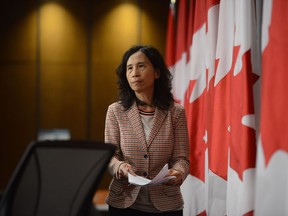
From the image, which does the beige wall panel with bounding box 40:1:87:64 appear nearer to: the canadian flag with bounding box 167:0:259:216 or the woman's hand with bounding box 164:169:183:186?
the canadian flag with bounding box 167:0:259:216

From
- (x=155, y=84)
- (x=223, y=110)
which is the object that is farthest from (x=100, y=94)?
(x=155, y=84)

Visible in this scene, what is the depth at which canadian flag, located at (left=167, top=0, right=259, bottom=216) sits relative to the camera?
92.9 inches

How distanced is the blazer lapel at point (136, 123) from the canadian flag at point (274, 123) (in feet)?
1.96

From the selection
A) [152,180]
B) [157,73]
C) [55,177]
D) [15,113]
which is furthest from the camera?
[15,113]

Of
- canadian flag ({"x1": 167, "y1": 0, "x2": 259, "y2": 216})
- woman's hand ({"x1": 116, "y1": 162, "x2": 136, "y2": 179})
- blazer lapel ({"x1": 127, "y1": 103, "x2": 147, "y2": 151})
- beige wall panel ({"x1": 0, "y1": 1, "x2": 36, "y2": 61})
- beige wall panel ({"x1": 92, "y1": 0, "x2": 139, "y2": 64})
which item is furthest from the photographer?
beige wall panel ({"x1": 92, "y1": 0, "x2": 139, "y2": 64})

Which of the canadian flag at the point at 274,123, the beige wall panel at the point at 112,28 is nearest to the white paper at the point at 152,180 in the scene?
the canadian flag at the point at 274,123

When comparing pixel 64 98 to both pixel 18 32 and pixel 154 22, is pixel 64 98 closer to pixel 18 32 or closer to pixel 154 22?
pixel 18 32

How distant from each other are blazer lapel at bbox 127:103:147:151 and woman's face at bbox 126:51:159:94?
114 mm

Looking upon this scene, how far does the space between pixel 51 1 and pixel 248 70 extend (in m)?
4.51

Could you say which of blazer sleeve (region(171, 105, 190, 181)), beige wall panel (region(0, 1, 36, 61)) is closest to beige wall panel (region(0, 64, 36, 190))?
beige wall panel (region(0, 1, 36, 61))

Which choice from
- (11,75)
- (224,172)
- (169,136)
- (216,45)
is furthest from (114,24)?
(169,136)

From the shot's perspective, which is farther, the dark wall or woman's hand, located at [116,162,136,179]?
the dark wall

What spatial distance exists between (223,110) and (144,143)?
0.98 metres

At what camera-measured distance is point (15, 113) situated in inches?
243
